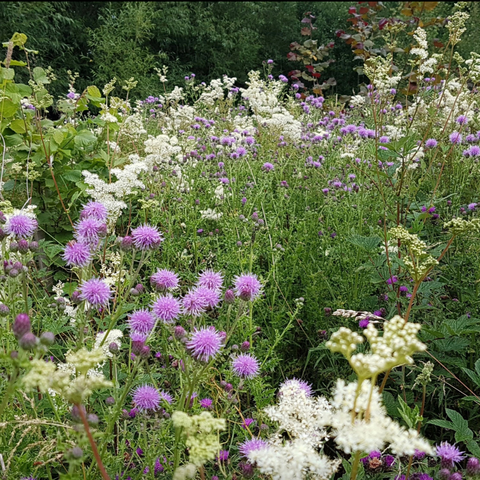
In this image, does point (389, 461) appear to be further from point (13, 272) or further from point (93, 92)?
point (93, 92)

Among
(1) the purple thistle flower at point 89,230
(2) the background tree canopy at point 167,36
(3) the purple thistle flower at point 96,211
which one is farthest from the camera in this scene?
(2) the background tree canopy at point 167,36

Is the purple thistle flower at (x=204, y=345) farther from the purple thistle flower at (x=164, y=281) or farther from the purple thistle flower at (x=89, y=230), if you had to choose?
the purple thistle flower at (x=89, y=230)

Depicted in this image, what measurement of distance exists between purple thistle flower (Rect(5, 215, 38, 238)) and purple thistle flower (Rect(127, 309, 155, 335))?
49 cm

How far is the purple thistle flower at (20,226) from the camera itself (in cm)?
150

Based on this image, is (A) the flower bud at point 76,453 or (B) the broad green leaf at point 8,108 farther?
(B) the broad green leaf at point 8,108

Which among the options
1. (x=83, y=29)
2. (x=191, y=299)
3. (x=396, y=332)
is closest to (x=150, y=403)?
(x=191, y=299)

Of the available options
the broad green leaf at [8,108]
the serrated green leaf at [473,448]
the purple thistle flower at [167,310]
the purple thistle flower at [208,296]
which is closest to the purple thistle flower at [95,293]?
the purple thistle flower at [167,310]

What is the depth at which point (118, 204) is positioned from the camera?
1802mm

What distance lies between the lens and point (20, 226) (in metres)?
1.50

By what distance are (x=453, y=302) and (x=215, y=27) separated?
16537 mm

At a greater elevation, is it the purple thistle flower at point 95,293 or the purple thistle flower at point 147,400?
the purple thistle flower at point 95,293

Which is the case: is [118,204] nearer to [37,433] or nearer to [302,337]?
[37,433]

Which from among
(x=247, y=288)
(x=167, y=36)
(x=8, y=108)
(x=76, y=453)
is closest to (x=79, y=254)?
(x=247, y=288)

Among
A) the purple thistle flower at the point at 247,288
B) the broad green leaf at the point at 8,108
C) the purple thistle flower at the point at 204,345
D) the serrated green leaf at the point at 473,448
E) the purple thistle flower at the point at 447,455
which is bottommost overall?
the serrated green leaf at the point at 473,448
